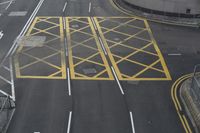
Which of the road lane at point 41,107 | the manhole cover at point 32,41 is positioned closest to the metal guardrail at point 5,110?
the road lane at point 41,107

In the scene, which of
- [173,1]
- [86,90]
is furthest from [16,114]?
[173,1]

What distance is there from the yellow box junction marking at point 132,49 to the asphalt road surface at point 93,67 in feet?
0.28

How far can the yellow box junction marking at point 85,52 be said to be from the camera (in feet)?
99.8

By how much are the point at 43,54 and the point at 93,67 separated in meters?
5.32

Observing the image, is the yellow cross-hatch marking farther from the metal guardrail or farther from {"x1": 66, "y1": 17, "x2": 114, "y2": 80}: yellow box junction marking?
the metal guardrail

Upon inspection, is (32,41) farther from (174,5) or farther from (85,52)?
(174,5)

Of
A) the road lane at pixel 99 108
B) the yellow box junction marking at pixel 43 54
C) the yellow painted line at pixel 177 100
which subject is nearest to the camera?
the road lane at pixel 99 108

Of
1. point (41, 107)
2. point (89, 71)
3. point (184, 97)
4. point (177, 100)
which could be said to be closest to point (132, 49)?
point (89, 71)

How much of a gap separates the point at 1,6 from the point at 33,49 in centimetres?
1429

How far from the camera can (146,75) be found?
3053 cm

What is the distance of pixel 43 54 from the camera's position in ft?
110

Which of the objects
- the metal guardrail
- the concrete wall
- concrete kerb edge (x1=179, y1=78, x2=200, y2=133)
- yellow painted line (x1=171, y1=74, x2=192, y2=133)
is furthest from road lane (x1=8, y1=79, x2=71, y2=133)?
the concrete wall

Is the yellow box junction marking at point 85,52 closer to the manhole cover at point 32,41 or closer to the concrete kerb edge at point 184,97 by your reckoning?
the manhole cover at point 32,41

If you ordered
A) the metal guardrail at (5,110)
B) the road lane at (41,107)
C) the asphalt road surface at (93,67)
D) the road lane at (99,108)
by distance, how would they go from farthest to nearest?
the asphalt road surface at (93,67) < the road lane at (99,108) < the road lane at (41,107) < the metal guardrail at (5,110)
